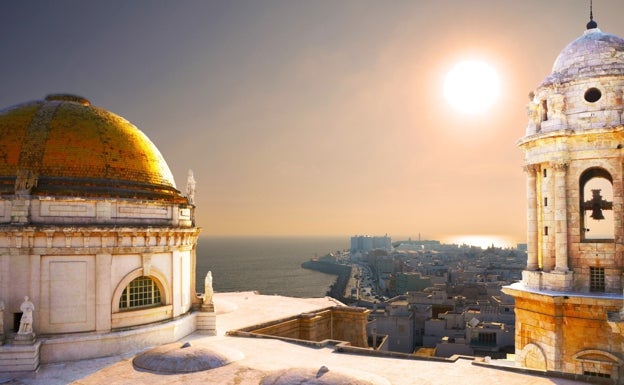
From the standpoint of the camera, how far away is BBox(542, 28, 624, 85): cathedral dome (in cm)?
2420

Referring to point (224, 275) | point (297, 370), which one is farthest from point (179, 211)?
point (224, 275)

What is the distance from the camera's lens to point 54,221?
22.1 metres

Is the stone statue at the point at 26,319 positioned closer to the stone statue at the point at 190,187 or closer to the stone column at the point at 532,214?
the stone statue at the point at 190,187

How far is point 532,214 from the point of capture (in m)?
25.9

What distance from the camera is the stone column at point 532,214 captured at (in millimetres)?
25592

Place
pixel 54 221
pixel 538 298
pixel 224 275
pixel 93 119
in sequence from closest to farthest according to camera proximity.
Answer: pixel 54 221
pixel 538 298
pixel 93 119
pixel 224 275

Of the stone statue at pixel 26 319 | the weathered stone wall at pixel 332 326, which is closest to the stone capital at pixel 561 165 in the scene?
the weathered stone wall at pixel 332 326

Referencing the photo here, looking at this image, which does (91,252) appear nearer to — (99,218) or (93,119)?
(99,218)

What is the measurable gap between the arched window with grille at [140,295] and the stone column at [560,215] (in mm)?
19178

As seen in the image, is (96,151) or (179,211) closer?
(96,151)

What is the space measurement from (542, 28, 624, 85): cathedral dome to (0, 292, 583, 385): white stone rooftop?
1415 cm

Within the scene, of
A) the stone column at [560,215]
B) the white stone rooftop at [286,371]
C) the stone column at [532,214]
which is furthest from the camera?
the stone column at [532,214]

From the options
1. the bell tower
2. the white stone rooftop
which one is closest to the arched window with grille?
the white stone rooftop

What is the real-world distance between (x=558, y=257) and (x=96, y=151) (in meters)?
22.3
